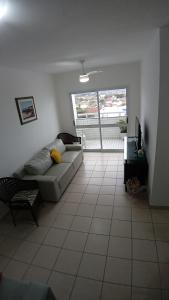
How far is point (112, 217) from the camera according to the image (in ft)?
9.34

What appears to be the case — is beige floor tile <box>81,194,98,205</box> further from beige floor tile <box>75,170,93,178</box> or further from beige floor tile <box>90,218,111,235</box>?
beige floor tile <box>75,170,93,178</box>

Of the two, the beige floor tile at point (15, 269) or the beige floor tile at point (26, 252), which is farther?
the beige floor tile at point (26, 252)

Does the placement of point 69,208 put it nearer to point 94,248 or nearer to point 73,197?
point 73,197

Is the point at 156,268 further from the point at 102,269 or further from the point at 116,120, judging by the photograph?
the point at 116,120

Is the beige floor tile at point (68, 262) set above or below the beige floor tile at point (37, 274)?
above

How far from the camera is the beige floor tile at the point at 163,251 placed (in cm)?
208

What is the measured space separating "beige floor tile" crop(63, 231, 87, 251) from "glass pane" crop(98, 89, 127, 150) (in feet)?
11.3

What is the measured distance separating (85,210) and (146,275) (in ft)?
4.50

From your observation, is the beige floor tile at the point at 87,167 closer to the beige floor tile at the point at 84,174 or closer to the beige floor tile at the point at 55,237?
the beige floor tile at the point at 84,174

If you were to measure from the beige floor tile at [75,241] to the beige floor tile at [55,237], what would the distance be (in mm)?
79

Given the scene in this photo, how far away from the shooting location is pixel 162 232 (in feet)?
8.02

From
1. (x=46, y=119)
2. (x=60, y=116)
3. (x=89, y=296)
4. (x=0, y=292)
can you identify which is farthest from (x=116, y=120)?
(x=0, y=292)

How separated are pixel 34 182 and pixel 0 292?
1835 millimetres

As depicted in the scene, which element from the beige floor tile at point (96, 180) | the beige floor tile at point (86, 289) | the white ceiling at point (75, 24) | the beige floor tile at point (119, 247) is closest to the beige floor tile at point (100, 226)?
the beige floor tile at point (119, 247)
